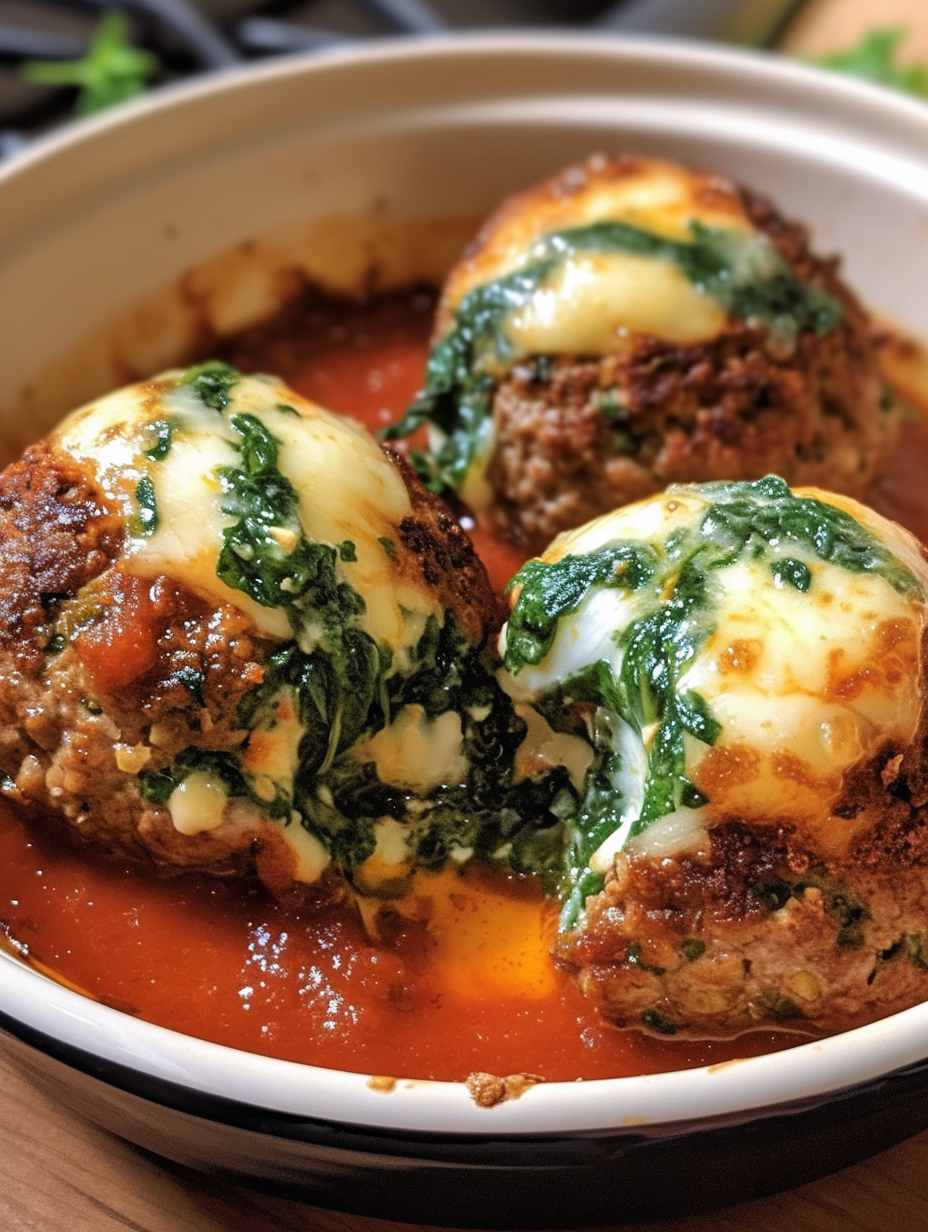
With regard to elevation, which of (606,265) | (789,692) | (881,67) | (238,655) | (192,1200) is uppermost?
(881,67)

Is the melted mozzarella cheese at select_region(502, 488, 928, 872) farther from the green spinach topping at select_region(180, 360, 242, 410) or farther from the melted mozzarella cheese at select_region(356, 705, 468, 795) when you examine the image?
the green spinach topping at select_region(180, 360, 242, 410)

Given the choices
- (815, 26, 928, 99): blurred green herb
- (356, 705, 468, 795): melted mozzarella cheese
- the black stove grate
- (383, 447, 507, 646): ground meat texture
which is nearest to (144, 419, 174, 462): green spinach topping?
(383, 447, 507, 646): ground meat texture

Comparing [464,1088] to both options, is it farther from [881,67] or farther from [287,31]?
[287,31]

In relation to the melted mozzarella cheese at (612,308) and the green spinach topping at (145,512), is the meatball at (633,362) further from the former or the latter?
the green spinach topping at (145,512)

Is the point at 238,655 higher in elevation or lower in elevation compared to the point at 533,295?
lower

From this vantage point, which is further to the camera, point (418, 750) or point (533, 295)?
point (533, 295)

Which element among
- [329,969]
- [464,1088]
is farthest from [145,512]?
[464,1088]

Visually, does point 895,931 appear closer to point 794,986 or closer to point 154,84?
point 794,986
